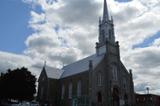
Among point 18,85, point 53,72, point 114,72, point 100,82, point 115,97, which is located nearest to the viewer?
point 100,82

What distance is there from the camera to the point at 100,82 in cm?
4897

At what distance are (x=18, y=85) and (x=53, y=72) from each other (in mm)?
16903

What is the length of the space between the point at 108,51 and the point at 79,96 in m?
13.7

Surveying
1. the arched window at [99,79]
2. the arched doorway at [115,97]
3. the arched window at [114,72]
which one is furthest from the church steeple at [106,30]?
the arched doorway at [115,97]

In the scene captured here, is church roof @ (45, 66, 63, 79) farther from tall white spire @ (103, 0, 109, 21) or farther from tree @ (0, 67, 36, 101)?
tall white spire @ (103, 0, 109, 21)

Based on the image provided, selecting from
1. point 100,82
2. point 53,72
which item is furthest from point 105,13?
point 53,72

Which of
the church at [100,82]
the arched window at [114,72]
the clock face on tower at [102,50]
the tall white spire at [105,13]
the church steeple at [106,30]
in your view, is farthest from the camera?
the tall white spire at [105,13]

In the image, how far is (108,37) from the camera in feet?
180

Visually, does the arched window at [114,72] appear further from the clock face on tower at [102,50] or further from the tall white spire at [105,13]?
the tall white spire at [105,13]

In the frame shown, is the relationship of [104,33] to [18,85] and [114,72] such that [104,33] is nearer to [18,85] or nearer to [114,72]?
[114,72]

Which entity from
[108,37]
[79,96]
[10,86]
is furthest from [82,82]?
[10,86]

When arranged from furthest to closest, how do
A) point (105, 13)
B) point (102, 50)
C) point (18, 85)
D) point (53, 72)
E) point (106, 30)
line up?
1. point (53, 72)
2. point (105, 13)
3. point (106, 30)
4. point (102, 50)
5. point (18, 85)

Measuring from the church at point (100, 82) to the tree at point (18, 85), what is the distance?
9.20 metres

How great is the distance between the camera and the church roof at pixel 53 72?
208 feet
